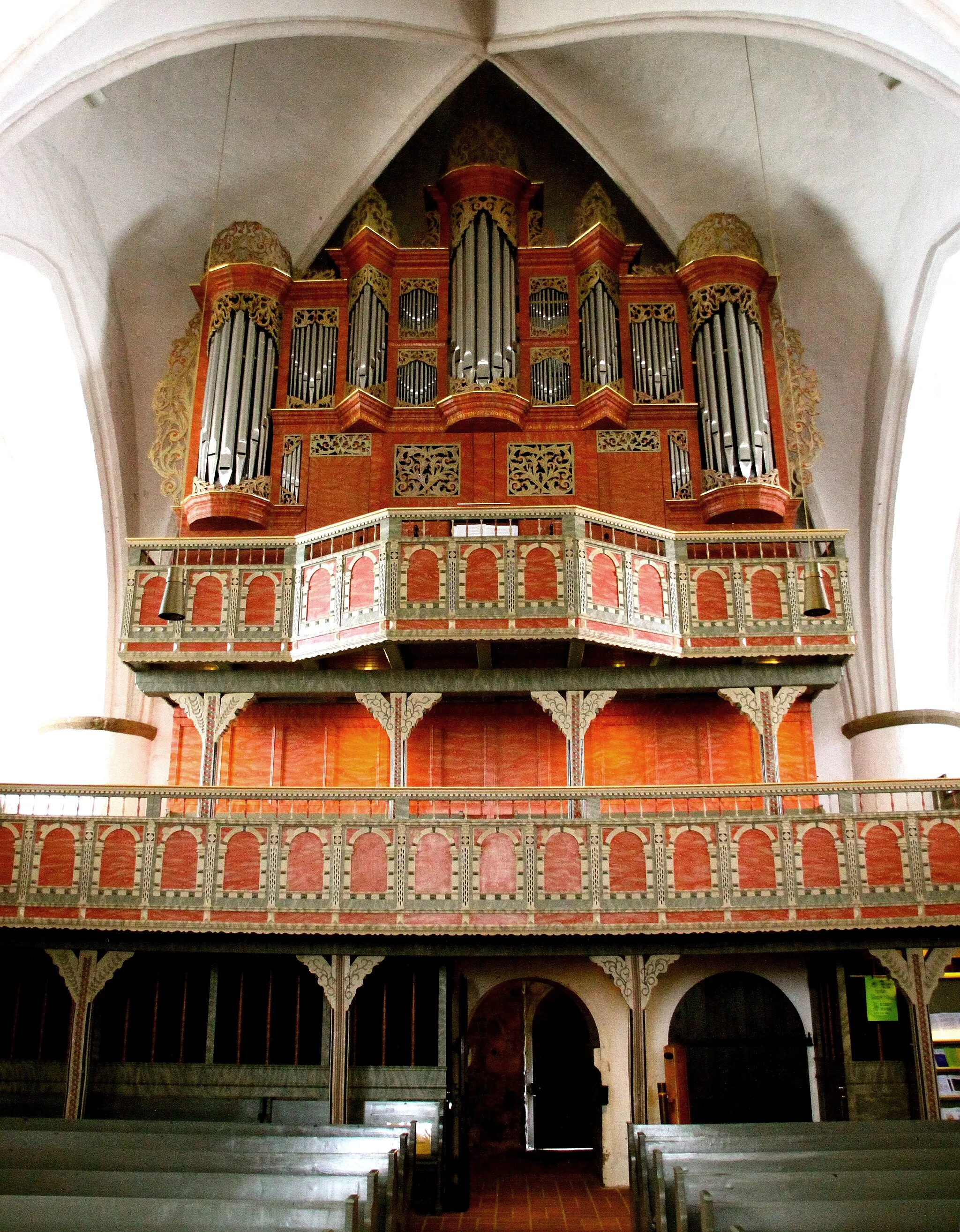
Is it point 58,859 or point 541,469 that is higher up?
point 541,469

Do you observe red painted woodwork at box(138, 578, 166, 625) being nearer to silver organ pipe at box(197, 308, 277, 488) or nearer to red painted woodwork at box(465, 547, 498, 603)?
silver organ pipe at box(197, 308, 277, 488)

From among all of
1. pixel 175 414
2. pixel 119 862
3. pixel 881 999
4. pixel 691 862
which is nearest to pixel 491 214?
pixel 175 414

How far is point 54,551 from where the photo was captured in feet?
60.4

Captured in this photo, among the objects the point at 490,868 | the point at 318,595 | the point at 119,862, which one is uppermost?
the point at 318,595

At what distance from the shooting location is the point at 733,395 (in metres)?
16.5

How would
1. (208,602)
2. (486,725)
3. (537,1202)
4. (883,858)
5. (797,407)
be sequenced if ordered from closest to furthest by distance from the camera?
(883,858) < (537,1202) < (208,602) < (486,725) < (797,407)

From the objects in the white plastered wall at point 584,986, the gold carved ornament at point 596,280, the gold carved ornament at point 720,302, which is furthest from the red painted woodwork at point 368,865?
the gold carved ornament at point 720,302

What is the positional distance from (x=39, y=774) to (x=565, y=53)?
12.4 meters

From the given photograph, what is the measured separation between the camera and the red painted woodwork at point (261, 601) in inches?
583

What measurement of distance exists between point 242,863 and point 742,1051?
6.22 m

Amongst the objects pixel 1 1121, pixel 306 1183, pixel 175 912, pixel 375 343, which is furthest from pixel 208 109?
pixel 306 1183

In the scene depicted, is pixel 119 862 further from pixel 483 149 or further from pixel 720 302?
pixel 483 149

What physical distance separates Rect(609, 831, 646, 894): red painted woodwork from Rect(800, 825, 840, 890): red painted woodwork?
1.65 metres

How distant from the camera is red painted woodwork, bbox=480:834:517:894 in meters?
12.6
